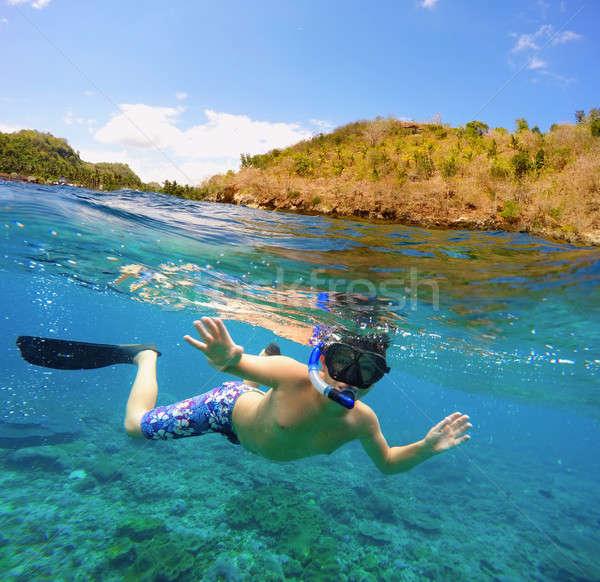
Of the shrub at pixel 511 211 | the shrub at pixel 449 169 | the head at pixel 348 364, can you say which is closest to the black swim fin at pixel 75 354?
the head at pixel 348 364

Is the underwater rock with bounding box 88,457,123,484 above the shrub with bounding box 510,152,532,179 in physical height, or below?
below

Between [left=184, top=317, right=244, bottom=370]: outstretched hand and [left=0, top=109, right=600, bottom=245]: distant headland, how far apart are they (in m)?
6.79

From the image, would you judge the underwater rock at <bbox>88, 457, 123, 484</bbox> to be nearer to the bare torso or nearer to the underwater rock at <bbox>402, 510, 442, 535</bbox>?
the bare torso

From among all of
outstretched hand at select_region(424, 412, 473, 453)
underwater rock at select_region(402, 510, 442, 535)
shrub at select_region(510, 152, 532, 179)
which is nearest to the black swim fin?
outstretched hand at select_region(424, 412, 473, 453)

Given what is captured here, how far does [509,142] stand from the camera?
11.6m

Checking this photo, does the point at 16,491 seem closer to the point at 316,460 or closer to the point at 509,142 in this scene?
the point at 316,460

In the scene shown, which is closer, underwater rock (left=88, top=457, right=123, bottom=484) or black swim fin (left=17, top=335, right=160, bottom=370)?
black swim fin (left=17, top=335, right=160, bottom=370)

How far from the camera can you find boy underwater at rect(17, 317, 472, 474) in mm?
3127

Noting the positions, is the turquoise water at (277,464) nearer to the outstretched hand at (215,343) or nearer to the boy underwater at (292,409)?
the boy underwater at (292,409)

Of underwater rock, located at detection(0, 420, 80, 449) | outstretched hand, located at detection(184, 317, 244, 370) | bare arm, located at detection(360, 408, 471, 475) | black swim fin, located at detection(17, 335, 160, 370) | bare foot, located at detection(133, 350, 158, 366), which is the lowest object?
underwater rock, located at detection(0, 420, 80, 449)

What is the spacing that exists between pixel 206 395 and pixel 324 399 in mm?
1974

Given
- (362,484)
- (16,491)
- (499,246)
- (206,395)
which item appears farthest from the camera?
(362,484)

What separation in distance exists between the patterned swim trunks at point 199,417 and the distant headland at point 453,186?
19.9ft

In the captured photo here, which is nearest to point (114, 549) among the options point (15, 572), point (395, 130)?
point (15, 572)
